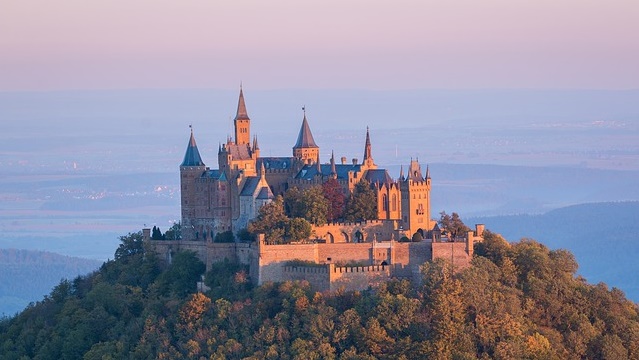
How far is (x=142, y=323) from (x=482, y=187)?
121705mm

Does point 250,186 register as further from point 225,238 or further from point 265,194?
point 225,238

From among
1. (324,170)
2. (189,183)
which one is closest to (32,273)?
(189,183)

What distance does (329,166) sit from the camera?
80375 mm

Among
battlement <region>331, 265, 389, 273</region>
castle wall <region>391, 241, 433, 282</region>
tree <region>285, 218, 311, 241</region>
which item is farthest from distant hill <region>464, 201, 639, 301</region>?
battlement <region>331, 265, 389, 273</region>

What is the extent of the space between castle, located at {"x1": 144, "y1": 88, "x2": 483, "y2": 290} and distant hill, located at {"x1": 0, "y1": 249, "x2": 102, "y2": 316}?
61.1 meters

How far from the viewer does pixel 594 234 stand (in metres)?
153

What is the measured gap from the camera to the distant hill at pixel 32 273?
145 meters

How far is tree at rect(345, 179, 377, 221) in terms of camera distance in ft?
256

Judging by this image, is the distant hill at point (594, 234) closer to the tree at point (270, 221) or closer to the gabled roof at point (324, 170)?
the gabled roof at point (324, 170)

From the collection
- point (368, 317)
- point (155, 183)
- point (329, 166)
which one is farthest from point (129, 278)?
point (155, 183)

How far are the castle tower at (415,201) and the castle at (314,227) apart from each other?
0.14 feet

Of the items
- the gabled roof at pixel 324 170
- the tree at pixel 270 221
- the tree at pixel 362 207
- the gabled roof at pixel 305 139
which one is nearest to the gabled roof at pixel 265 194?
the tree at pixel 270 221

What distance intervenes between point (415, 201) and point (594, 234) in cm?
7742

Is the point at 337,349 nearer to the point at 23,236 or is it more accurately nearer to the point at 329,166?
the point at 329,166
